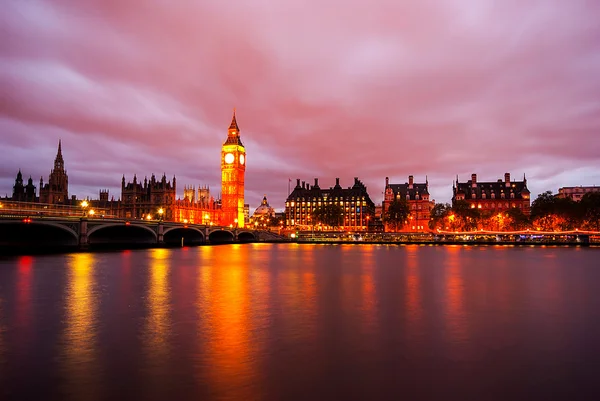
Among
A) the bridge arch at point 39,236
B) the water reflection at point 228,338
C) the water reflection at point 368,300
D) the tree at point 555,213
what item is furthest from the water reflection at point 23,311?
the tree at point 555,213

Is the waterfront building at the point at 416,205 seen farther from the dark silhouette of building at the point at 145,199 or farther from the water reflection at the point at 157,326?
the water reflection at the point at 157,326

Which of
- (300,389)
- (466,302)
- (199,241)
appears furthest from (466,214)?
(300,389)

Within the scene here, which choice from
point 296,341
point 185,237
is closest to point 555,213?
point 185,237

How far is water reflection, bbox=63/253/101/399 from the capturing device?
42.4ft

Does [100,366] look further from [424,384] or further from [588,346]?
[588,346]

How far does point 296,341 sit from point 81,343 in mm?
8465

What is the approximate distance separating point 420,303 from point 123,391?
20.0 metres

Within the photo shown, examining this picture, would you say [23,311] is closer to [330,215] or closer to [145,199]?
[145,199]

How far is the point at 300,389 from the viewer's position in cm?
1282

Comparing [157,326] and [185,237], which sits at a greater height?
[185,237]

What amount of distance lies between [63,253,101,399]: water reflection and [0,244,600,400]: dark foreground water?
0.06 metres

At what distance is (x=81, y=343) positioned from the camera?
17.5m

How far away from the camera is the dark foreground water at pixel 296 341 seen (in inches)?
509

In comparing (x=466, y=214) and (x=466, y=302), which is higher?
(x=466, y=214)
